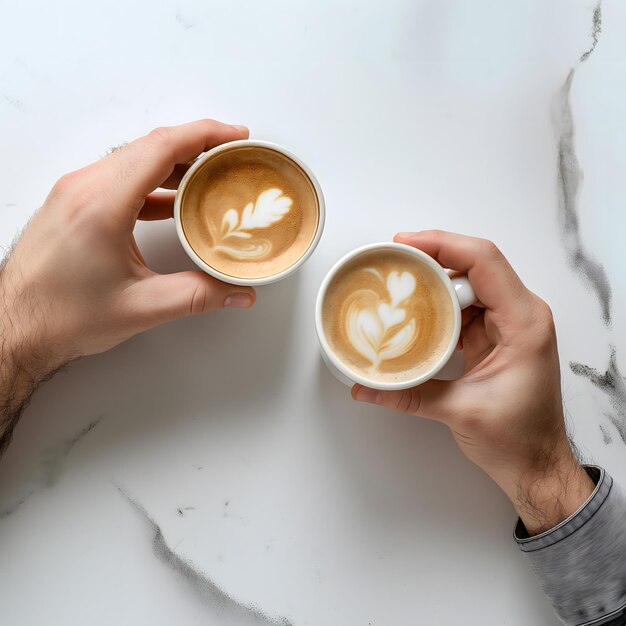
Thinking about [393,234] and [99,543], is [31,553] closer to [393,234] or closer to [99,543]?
[99,543]

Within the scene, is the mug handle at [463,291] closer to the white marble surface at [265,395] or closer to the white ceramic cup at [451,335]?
the white ceramic cup at [451,335]

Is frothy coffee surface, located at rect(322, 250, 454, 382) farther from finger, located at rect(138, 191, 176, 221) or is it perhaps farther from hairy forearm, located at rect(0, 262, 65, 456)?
hairy forearm, located at rect(0, 262, 65, 456)

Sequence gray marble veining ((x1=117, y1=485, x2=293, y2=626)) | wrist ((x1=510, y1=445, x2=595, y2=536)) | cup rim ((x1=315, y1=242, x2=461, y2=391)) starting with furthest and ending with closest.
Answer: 1. gray marble veining ((x1=117, y1=485, x2=293, y2=626))
2. wrist ((x1=510, y1=445, x2=595, y2=536))
3. cup rim ((x1=315, y1=242, x2=461, y2=391))

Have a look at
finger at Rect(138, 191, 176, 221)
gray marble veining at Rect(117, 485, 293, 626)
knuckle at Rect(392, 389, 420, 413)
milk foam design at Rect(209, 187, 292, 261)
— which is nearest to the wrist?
knuckle at Rect(392, 389, 420, 413)

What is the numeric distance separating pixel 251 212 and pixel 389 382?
371mm

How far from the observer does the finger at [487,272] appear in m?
1.11

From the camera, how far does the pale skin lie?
106 centimetres

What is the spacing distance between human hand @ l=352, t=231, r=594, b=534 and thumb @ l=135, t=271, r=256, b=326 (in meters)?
0.30

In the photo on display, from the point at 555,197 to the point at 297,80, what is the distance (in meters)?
0.58

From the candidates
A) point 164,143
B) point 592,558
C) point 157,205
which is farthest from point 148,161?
point 592,558

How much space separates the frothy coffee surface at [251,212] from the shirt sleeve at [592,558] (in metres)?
0.67

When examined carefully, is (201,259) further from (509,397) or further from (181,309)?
(509,397)

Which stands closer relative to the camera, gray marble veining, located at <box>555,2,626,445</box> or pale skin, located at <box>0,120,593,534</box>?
pale skin, located at <box>0,120,593,534</box>

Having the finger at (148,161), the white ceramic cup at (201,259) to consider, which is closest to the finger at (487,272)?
the white ceramic cup at (201,259)
